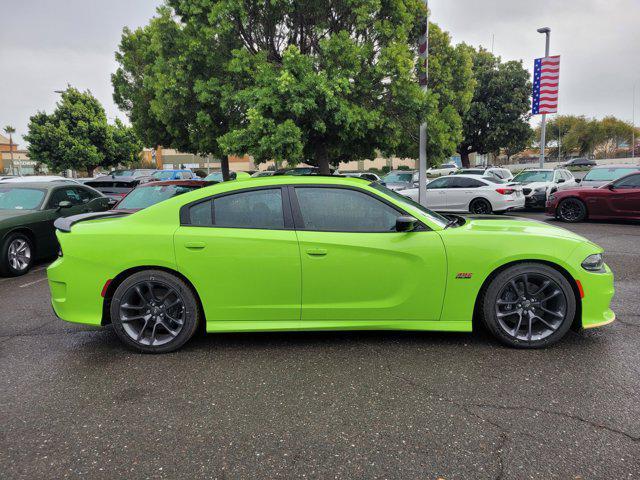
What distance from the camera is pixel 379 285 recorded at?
366 centimetres

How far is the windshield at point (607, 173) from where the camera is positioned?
14.3 m

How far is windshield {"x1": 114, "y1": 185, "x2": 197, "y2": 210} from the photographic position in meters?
7.03

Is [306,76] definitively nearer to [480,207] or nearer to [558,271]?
[480,207]

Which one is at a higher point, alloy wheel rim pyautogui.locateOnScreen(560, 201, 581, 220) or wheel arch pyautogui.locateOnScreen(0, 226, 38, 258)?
wheel arch pyautogui.locateOnScreen(0, 226, 38, 258)

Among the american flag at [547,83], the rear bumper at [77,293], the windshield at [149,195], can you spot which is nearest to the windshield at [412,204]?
the rear bumper at [77,293]

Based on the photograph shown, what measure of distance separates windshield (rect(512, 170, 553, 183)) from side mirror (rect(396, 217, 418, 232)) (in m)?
13.9

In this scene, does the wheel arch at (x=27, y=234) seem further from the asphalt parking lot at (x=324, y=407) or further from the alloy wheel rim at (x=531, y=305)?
the alloy wheel rim at (x=531, y=305)

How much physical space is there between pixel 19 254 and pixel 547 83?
62.3ft

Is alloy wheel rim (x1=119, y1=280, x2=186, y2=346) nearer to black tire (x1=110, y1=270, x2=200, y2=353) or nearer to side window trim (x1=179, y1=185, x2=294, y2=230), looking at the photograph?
black tire (x1=110, y1=270, x2=200, y2=353)

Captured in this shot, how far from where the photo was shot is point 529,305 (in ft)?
12.1

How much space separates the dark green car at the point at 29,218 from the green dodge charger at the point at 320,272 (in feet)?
13.5

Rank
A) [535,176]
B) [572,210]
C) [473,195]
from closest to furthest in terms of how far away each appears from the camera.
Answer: [572,210], [473,195], [535,176]

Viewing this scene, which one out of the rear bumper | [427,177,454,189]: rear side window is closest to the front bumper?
the rear bumper

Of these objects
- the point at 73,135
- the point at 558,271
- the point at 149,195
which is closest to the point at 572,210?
the point at 558,271
